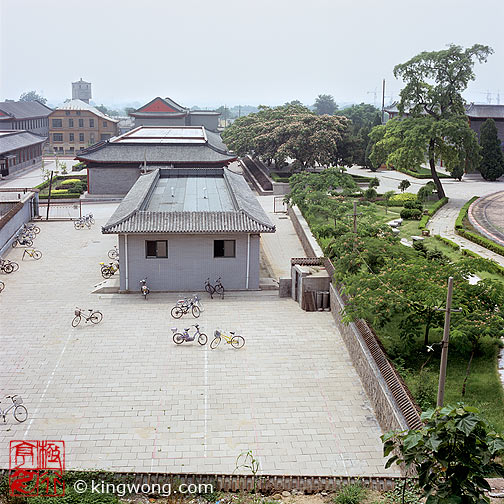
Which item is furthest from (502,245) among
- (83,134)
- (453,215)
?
(83,134)

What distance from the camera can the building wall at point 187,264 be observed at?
941 inches

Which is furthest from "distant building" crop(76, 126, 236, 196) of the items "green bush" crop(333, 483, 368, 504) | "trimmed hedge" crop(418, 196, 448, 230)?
"green bush" crop(333, 483, 368, 504)

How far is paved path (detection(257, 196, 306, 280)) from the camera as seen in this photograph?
2769cm

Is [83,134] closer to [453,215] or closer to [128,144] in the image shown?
[128,144]

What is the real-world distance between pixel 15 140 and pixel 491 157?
4448 centimetres

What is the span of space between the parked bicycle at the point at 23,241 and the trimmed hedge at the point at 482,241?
2120 centimetres

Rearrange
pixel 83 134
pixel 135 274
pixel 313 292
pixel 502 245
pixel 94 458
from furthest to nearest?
pixel 83 134 → pixel 502 245 → pixel 135 274 → pixel 313 292 → pixel 94 458

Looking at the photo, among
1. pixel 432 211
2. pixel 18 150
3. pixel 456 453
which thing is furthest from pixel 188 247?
pixel 18 150

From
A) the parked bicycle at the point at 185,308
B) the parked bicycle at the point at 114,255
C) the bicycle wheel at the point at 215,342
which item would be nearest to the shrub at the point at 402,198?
the parked bicycle at the point at 114,255

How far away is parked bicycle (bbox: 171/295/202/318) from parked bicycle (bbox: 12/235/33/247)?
12.8 m

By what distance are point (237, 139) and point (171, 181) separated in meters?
25.8

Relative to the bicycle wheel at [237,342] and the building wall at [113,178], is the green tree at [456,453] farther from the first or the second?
the building wall at [113,178]

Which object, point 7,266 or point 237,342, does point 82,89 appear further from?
point 237,342

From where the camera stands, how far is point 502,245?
26.5 m
